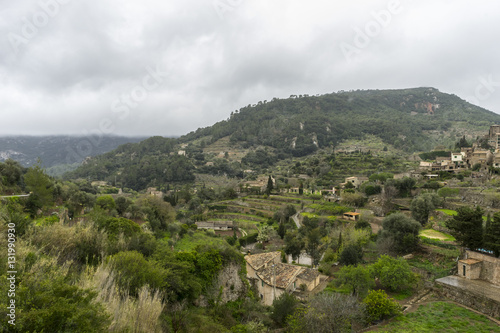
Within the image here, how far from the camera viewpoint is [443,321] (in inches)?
500

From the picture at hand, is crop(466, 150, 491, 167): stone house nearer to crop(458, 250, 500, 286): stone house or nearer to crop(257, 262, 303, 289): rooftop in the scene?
crop(458, 250, 500, 286): stone house

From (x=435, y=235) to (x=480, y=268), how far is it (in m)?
5.79

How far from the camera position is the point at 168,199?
4881 cm

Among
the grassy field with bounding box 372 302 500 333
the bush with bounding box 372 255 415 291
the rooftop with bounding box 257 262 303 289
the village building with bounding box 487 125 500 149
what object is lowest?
the rooftop with bounding box 257 262 303 289

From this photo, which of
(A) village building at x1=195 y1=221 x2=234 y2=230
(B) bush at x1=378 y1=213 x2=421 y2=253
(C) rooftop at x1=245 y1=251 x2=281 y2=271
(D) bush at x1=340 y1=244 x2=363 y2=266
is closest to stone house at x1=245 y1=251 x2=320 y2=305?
(C) rooftop at x1=245 y1=251 x2=281 y2=271

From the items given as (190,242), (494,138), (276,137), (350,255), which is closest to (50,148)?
(276,137)

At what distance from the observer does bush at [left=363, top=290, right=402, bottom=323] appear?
43.5 ft

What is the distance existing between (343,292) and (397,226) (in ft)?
24.7

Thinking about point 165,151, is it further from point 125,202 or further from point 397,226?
point 397,226

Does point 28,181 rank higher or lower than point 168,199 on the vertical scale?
higher

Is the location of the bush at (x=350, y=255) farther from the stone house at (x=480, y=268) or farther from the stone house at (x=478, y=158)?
the stone house at (x=478, y=158)

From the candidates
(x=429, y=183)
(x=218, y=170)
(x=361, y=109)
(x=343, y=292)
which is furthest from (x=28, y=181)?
(x=361, y=109)

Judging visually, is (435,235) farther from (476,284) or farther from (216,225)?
(216,225)

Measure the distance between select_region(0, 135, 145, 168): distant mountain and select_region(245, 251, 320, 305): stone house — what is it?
12281 centimetres
